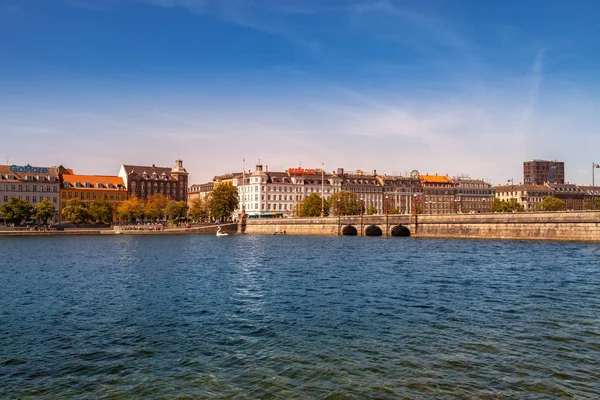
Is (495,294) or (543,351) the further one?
(495,294)

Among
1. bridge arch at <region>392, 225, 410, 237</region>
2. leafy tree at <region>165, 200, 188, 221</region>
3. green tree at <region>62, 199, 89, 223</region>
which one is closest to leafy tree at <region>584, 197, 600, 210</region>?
bridge arch at <region>392, 225, 410, 237</region>

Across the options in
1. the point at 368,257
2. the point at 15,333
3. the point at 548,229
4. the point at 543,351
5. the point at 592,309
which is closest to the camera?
the point at 543,351

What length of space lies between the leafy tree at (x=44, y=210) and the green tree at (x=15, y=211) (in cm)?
237

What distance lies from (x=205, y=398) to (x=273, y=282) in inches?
978

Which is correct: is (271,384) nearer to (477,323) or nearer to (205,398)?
(205,398)

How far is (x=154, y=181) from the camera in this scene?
617 feet

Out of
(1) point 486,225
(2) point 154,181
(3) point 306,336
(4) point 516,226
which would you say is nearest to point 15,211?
(2) point 154,181

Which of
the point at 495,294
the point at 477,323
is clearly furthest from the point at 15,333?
the point at 495,294

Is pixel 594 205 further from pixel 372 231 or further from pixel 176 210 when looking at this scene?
pixel 176 210

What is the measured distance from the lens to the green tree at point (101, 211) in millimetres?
155375

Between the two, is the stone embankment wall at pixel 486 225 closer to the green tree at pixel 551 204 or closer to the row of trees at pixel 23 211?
the row of trees at pixel 23 211

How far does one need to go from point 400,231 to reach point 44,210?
303 feet

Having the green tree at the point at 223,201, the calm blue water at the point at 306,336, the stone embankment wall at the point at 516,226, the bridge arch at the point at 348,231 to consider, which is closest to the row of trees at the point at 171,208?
the green tree at the point at 223,201

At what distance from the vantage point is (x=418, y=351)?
20.1m
